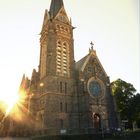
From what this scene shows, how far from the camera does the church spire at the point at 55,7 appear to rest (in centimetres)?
4801

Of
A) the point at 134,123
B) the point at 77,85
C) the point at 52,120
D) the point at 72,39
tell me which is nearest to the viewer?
the point at 52,120

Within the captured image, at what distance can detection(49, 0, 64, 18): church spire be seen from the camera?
158 feet

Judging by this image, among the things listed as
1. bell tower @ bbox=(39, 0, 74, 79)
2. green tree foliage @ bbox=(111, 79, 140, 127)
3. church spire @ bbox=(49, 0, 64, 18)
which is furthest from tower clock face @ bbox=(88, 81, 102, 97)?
church spire @ bbox=(49, 0, 64, 18)

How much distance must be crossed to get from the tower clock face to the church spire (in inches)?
657

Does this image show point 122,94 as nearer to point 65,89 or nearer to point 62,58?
point 65,89

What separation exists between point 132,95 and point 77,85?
18114 mm

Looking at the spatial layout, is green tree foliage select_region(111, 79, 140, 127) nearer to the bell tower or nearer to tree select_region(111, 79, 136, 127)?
tree select_region(111, 79, 136, 127)

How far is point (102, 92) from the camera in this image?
44.9 meters

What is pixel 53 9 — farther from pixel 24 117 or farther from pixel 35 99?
pixel 24 117

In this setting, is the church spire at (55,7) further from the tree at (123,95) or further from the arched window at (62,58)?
the tree at (123,95)

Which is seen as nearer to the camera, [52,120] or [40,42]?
[52,120]

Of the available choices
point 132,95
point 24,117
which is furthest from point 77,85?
point 132,95

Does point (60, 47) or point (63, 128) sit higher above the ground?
point (60, 47)

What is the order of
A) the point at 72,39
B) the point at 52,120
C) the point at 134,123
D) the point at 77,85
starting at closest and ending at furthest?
the point at 52,120, the point at 77,85, the point at 72,39, the point at 134,123
